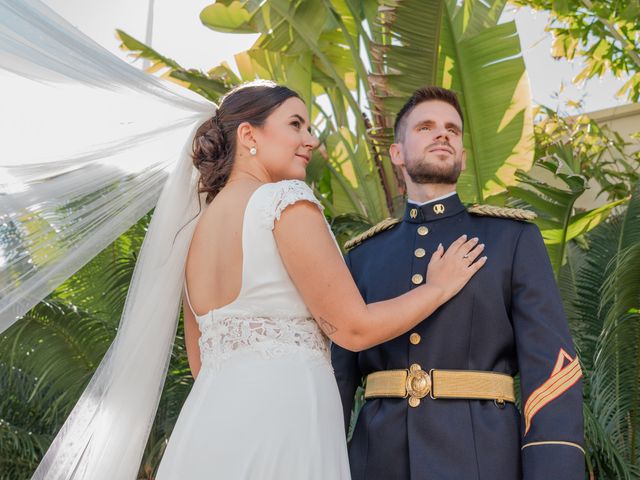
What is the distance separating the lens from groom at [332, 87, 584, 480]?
242cm

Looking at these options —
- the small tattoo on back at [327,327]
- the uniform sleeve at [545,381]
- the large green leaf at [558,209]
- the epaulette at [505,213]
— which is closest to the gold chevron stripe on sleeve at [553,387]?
the uniform sleeve at [545,381]

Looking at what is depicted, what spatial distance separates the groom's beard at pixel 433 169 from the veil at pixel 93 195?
670 millimetres

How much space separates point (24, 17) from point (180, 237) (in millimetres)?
750

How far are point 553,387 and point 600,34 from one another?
18.9 feet

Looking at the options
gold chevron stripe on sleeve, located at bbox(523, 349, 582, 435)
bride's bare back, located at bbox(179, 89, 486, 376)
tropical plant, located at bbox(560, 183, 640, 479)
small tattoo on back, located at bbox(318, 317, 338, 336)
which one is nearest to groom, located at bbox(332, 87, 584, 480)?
gold chevron stripe on sleeve, located at bbox(523, 349, 582, 435)

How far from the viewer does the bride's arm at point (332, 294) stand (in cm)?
237

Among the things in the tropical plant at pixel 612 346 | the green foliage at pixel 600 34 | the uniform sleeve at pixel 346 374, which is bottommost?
the tropical plant at pixel 612 346

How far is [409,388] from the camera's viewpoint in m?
2.56

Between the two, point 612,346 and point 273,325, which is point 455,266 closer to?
point 273,325

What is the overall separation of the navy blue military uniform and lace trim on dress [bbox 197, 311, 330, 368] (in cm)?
33

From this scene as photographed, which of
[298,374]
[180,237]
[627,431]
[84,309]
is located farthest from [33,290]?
[627,431]

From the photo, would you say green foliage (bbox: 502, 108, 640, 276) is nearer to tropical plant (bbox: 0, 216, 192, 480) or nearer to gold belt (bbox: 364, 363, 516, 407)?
gold belt (bbox: 364, 363, 516, 407)

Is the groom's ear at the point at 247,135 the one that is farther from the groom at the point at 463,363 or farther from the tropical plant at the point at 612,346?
the tropical plant at the point at 612,346

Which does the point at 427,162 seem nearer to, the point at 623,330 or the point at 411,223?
the point at 411,223
